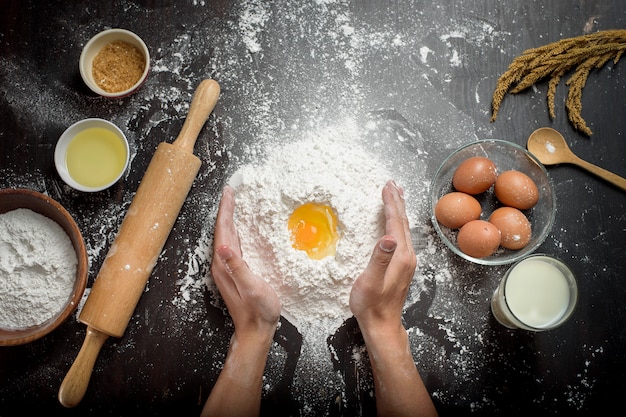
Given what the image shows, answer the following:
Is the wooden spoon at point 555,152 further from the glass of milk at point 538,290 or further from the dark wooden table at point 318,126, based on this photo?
the glass of milk at point 538,290

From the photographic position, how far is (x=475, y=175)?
164 centimetres

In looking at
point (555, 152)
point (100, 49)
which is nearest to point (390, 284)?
point (555, 152)

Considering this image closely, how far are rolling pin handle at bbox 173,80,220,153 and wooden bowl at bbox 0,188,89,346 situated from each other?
1.48 feet

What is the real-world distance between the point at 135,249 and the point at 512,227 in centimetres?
129

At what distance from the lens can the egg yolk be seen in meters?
1.65

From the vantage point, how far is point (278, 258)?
1.61 m

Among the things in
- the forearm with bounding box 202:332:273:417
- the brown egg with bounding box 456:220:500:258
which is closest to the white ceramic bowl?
the forearm with bounding box 202:332:273:417

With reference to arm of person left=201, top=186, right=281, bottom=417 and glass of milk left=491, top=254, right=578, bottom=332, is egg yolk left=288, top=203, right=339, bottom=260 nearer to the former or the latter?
arm of person left=201, top=186, right=281, bottom=417

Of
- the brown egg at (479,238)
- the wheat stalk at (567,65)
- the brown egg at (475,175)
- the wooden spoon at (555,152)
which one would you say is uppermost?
the wheat stalk at (567,65)

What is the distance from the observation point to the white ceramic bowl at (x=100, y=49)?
1716 millimetres

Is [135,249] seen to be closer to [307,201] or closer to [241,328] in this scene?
[241,328]

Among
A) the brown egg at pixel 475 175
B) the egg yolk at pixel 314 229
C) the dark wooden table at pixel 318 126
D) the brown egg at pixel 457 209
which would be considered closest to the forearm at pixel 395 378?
the dark wooden table at pixel 318 126

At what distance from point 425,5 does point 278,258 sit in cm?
114

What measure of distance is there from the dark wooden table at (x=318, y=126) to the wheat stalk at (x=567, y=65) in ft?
0.12
